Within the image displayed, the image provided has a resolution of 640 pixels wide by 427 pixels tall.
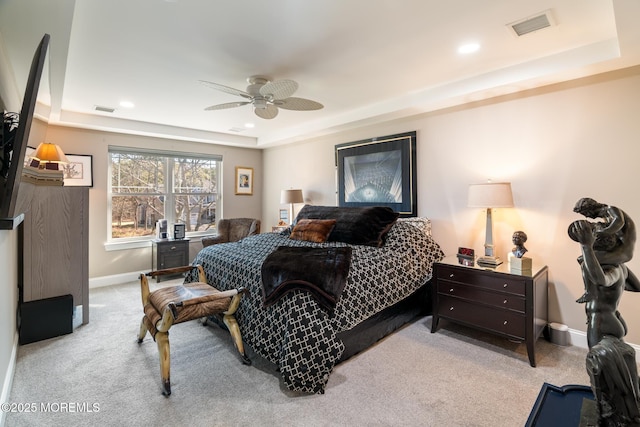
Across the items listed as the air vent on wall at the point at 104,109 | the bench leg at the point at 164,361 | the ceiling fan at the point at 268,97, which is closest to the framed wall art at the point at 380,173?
the ceiling fan at the point at 268,97

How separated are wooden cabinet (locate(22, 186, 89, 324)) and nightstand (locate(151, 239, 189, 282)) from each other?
5.28 feet

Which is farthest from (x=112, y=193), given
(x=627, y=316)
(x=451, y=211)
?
(x=627, y=316)

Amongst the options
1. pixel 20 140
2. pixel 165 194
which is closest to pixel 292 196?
pixel 165 194

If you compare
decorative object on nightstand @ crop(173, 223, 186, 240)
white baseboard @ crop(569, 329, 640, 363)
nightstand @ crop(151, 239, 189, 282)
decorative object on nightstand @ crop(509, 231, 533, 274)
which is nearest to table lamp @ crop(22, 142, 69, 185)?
nightstand @ crop(151, 239, 189, 282)

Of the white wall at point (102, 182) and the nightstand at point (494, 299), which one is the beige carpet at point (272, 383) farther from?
the white wall at point (102, 182)

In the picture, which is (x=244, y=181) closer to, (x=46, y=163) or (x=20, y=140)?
(x=46, y=163)

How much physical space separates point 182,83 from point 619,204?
13.1ft

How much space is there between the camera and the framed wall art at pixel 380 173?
3713 millimetres

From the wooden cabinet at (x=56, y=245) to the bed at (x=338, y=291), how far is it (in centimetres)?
106

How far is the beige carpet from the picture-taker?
174 centimetres

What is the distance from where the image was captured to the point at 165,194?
511 cm

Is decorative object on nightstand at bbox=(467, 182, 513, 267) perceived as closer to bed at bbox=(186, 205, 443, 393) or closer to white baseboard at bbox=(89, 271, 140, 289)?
bed at bbox=(186, 205, 443, 393)

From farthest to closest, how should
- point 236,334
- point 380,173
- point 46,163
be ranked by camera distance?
point 380,173 < point 46,163 < point 236,334

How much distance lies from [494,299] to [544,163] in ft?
4.40
